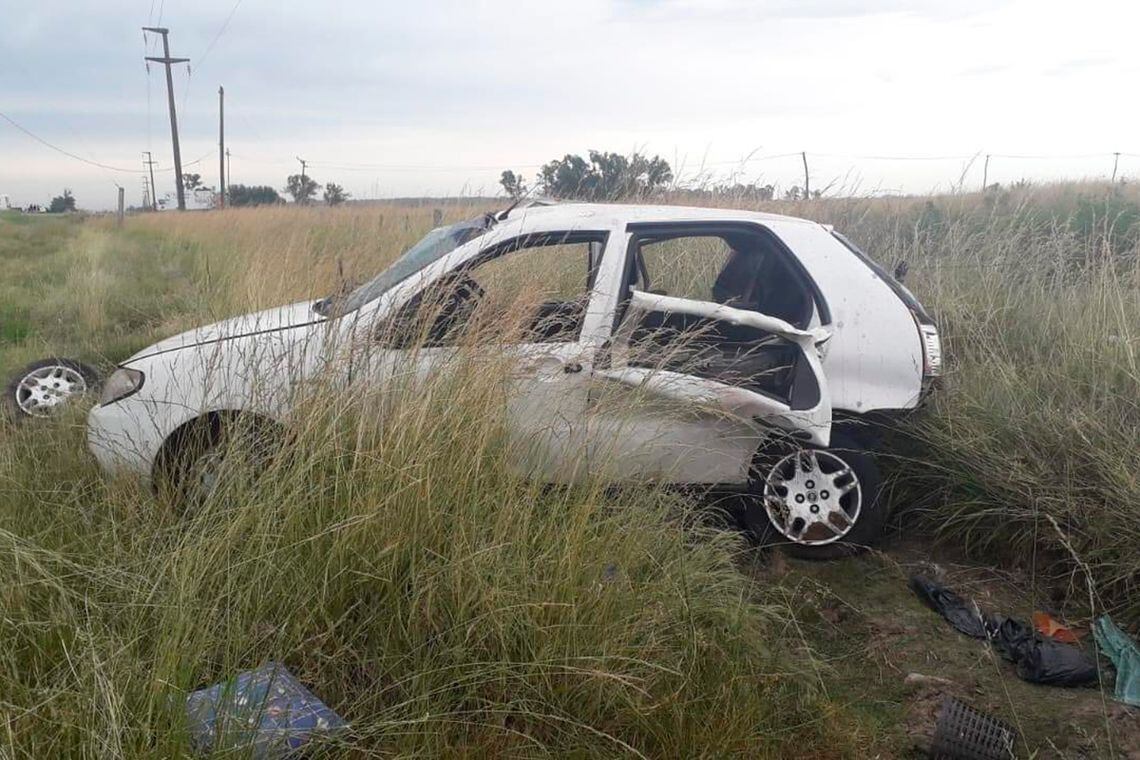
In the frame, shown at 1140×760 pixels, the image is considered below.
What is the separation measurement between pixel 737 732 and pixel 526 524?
37.9 inches


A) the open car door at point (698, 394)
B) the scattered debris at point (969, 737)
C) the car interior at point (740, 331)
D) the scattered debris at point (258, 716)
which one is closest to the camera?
the scattered debris at point (258, 716)

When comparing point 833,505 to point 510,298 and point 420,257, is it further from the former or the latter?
point 420,257

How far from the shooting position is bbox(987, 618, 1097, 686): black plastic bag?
3.67 m

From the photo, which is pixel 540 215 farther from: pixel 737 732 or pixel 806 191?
pixel 806 191

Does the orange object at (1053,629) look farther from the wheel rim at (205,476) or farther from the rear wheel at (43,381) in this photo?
the rear wheel at (43,381)

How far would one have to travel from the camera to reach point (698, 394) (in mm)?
4047

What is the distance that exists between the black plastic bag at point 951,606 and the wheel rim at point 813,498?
44 centimetres

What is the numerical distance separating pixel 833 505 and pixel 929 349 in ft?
3.14

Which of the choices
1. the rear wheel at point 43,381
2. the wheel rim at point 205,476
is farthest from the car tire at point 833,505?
the rear wheel at point 43,381

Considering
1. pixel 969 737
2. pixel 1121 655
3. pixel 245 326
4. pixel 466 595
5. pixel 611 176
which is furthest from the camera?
pixel 611 176

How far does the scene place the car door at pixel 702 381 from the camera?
12.5ft

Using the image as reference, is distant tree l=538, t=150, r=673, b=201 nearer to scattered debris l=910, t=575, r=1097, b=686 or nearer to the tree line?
the tree line

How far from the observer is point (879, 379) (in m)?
4.69

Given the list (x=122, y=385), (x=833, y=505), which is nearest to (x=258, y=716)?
(x=122, y=385)
